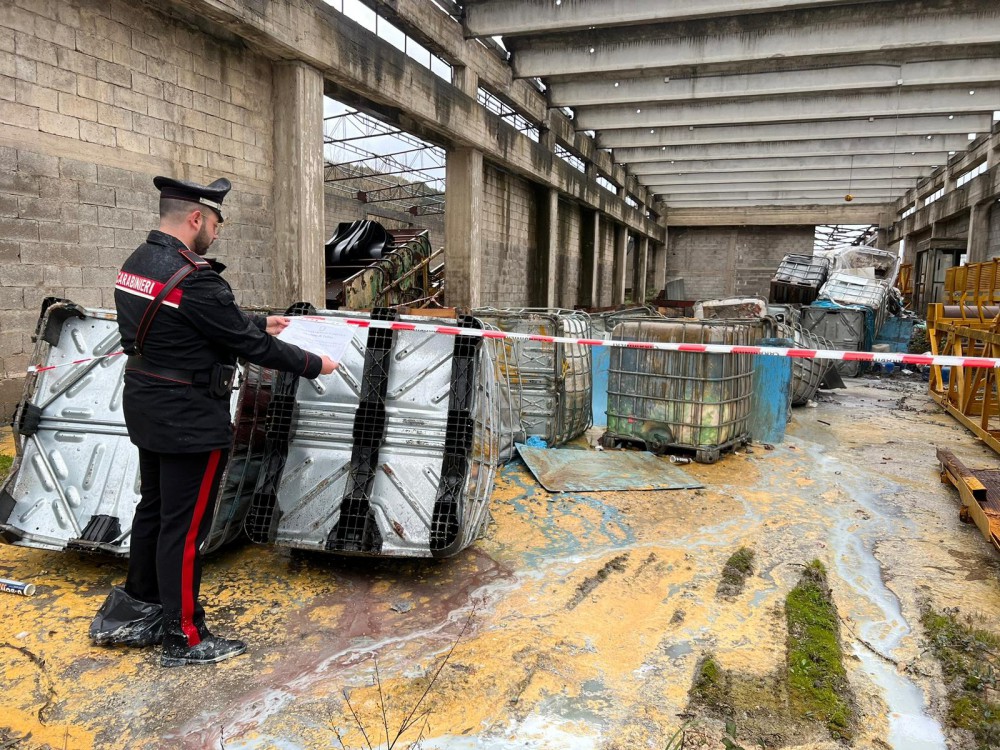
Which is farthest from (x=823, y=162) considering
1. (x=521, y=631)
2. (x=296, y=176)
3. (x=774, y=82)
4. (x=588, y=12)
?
(x=521, y=631)

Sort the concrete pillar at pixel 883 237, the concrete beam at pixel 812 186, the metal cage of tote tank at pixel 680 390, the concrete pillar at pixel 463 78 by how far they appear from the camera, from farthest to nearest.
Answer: the concrete pillar at pixel 883 237, the concrete beam at pixel 812 186, the concrete pillar at pixel 463 78, the metal cage of tote tank at pixel 680 390

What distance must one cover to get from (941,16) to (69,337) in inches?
550

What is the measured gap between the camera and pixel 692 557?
3855 mm

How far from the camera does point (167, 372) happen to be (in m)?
2.52

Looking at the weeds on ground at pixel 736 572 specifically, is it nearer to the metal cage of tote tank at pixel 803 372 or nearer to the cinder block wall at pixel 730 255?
the metal cage of tote tank at pixel 803 372

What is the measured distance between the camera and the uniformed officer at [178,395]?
97.7 inches

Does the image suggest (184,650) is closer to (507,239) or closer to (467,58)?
(467,58)

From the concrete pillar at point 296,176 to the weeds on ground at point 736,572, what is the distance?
6.54 m

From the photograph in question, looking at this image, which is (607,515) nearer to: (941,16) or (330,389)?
(330,389)

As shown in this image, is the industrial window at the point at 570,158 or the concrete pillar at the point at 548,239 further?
the industrial window at the point at 570,158

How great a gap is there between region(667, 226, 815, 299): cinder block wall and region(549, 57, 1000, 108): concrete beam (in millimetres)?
16679

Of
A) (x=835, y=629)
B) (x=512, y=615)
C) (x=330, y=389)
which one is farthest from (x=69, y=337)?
(x=835, y=629)

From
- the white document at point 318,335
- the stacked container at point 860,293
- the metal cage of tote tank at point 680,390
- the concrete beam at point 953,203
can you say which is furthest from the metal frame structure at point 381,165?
the white document at point 318,335

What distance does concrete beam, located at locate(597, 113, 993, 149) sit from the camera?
15422 millimetres
